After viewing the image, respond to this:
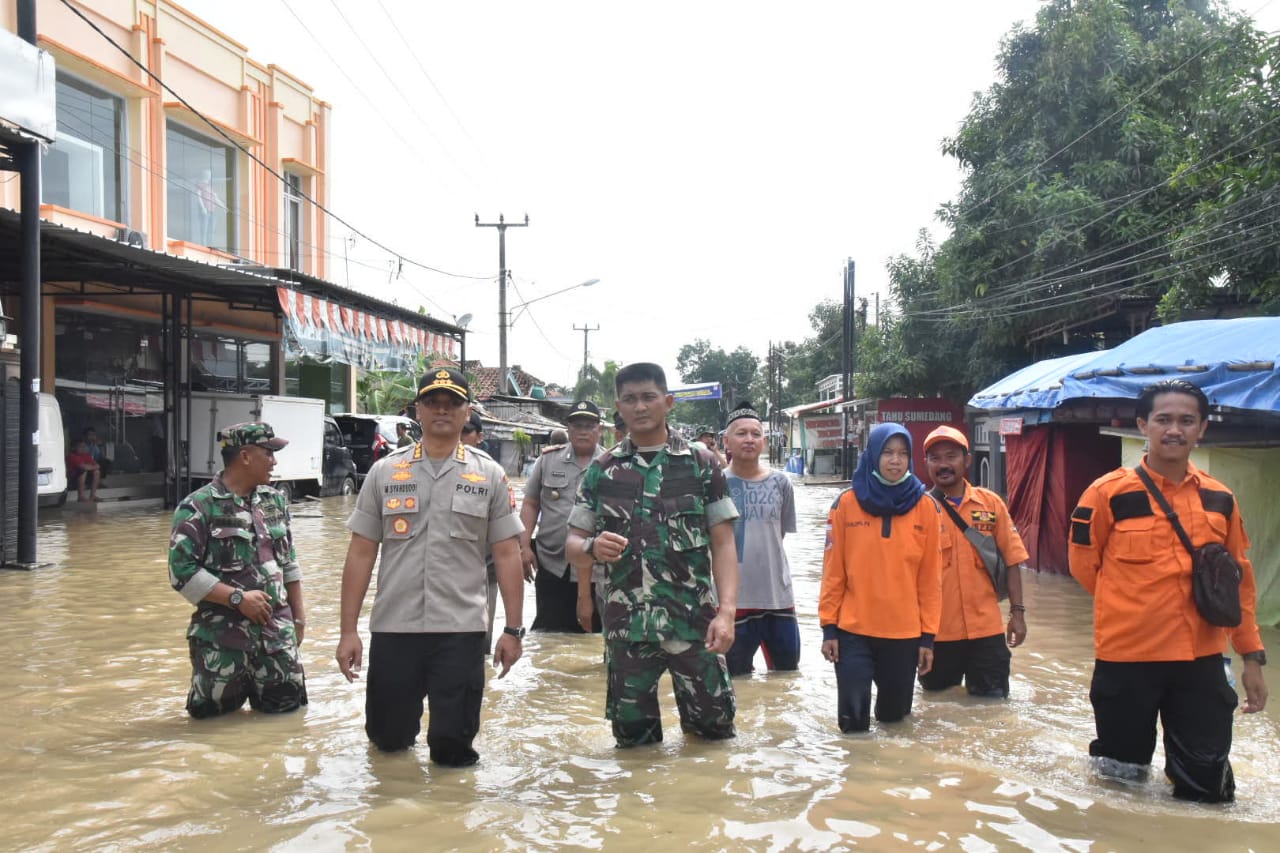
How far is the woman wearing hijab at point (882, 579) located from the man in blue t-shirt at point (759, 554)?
36.3 inches

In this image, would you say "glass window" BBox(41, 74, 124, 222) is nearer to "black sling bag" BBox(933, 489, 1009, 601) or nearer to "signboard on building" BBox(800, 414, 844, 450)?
"black sling bag" BBox(933, 489, 1009, 601)

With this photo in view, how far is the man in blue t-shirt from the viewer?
5.74m

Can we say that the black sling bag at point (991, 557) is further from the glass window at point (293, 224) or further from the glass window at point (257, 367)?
the glass window at point (293, 224)

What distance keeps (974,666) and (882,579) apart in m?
1.32

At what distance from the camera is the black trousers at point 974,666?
5.54 meters

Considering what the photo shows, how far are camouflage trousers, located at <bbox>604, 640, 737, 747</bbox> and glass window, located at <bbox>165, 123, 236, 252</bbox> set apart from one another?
761 inches

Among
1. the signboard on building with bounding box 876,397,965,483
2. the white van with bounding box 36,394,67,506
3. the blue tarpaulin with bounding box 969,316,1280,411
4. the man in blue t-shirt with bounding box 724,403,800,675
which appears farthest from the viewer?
the signboard on building with bounding box 876,397,965,483

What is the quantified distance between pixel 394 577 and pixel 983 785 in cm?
259

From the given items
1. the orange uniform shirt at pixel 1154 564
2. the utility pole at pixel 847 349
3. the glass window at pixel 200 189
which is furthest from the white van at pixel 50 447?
the utility pole at pixel 847 349

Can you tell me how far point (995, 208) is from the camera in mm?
22500

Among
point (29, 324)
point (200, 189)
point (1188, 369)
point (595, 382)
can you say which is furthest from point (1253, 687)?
point (595, 382)

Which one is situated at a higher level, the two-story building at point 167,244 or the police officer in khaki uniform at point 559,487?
the two-story building at point 167,244

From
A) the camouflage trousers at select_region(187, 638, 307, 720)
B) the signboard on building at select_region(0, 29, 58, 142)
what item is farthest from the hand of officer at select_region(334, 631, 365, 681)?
the signboard on building at select_region(0, 29, 58, 142)

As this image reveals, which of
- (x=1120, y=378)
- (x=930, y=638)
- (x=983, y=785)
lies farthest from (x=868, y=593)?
(x=1120, y=378)
